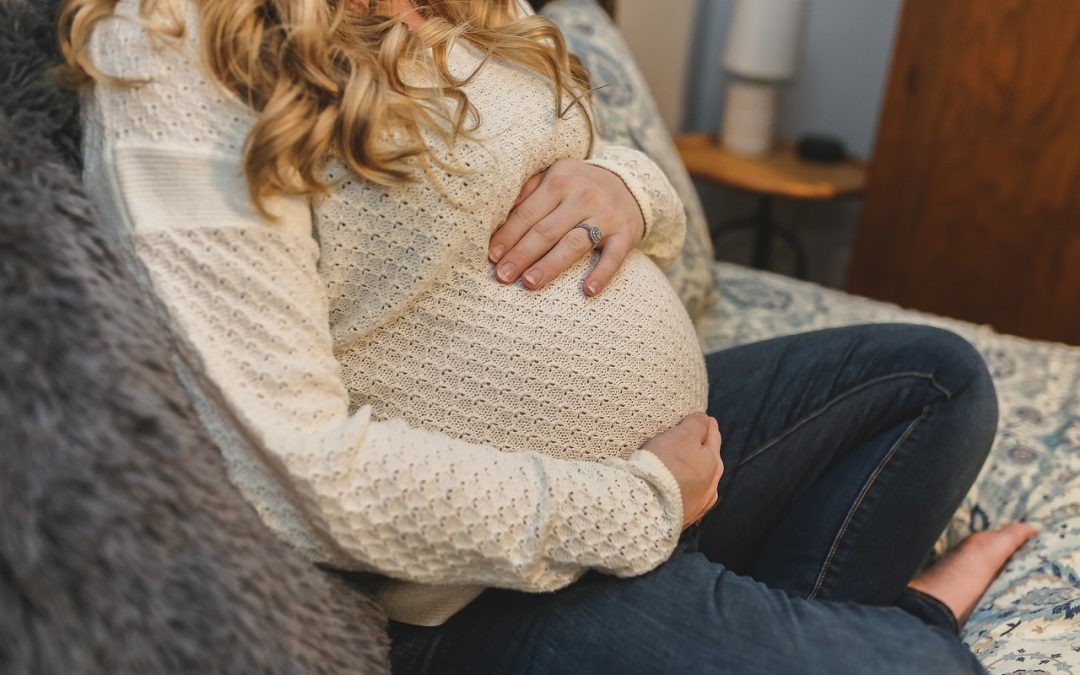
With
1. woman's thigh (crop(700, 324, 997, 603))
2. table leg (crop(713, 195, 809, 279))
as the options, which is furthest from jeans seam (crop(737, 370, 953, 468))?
table leg (crop(713, 195, 809, 279))

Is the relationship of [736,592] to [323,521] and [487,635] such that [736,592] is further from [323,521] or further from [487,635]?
[323,521]

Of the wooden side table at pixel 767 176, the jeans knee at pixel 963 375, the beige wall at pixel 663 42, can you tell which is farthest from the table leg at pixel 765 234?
the jeans knee at pixel 963 375

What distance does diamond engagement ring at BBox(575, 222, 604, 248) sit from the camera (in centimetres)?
83

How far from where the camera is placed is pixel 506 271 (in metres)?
0.76

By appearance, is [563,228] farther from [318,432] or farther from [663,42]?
[663,42]

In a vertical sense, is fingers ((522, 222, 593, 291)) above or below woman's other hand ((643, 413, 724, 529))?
above

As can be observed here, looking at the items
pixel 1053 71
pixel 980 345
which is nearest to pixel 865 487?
pixel 980 345

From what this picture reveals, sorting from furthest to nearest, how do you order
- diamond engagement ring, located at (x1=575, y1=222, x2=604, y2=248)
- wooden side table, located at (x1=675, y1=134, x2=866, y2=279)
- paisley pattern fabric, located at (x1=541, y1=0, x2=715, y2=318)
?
wooden side table, located at (x1=675, y1=134, x2=866, y2=279) < paisley pattern fabric, located at (x1=541, y1=0, x2=715, y2=318) < diamond engagement ring, located at (x1=575, y1=222, x2=604, y2=248)

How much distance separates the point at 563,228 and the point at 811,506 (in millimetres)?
408

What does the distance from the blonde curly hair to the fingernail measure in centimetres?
11

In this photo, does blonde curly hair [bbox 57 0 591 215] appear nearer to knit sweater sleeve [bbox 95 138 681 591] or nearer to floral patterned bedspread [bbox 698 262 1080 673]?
knit sweater sleeve [bbox 95 138 681 591]

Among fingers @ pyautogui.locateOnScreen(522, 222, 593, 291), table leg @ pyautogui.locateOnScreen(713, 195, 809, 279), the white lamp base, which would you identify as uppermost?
fingers @ pyautogui.locateOnScreen(522, 222, 593, 291)

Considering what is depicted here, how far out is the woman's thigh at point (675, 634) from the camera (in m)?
0.67

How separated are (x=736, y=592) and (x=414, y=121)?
1.44ft
